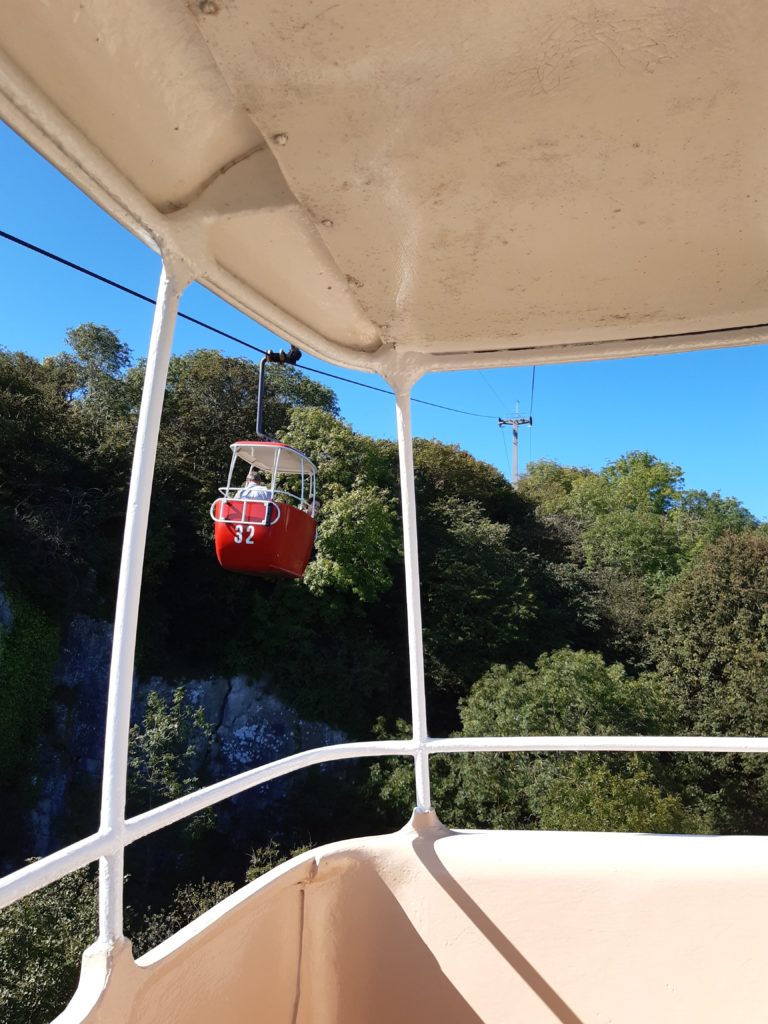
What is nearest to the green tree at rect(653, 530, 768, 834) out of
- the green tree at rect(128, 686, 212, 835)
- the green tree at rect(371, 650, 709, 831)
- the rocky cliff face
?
the green tree at rect(371, 650, 709, 831)

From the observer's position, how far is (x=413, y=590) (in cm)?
187

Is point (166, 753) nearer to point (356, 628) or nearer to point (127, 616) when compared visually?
point (356, 628)

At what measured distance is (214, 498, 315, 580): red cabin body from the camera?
9.43 feet

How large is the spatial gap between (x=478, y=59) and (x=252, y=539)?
7.22ft

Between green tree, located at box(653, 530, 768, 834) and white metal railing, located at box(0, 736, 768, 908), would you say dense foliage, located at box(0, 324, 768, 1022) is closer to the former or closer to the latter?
green tree, located at box(653, 530, 768, 834)

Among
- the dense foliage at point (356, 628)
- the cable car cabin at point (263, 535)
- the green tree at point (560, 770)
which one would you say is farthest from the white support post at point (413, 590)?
the green tree at point (560, 770)

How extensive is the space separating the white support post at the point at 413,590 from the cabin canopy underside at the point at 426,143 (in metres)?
0.34

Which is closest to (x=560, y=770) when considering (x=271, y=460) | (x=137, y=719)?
(x=137, y=719)

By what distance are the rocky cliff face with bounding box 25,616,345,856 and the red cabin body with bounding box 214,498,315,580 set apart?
37.0ft

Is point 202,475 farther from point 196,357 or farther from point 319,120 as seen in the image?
point 319,120

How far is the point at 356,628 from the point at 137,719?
5026 millimetres

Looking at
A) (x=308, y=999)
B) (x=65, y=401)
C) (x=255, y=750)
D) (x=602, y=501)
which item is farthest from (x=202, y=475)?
(x=308, y=999)

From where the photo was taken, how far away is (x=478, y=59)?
0.91 m

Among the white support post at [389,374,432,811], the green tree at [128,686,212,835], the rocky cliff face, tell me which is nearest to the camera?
the white support post at [389,374,432,811]
